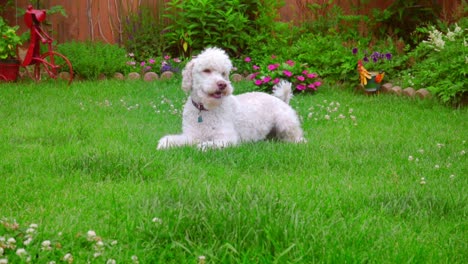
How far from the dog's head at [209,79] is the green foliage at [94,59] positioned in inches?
180

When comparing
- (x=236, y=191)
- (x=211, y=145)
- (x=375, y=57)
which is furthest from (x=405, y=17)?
(x=236, y=191)

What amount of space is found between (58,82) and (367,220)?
7.44 m

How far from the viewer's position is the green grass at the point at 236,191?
296cm

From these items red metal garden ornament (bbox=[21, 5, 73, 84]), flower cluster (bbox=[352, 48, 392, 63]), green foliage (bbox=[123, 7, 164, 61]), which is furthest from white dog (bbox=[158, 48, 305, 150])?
green foliage (bbox=[123, 7, 164, 61])

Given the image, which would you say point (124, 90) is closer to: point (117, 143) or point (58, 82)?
point (58, 82)

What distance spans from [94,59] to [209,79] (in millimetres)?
4948

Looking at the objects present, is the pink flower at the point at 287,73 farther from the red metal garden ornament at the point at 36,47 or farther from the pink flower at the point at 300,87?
the red metal garden ornament at the point at 36,47

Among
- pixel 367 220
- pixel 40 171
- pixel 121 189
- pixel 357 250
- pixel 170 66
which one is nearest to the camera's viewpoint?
pixel 357 250

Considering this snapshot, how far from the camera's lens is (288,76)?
934 centimetres

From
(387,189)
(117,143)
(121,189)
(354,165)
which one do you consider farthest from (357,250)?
(117,143)

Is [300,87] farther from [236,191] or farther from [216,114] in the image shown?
[236,191]

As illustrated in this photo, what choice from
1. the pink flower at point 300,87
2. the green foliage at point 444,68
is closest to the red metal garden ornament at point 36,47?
the pink flower at point 300,87

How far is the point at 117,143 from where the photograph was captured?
5566 mm

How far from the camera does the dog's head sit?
5.89 meters
